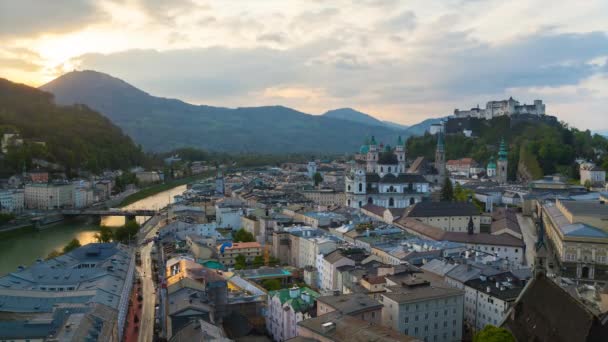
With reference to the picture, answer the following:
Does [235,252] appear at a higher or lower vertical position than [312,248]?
lower

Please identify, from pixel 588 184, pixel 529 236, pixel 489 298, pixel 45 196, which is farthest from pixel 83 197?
pixel 588 184

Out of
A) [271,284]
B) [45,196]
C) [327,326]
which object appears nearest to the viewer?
[327,326]

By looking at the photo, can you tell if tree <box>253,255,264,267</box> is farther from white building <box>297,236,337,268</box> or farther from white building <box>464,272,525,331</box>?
white building <box>464,272,525,331</box>

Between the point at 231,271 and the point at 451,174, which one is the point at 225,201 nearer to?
the point at 231,271

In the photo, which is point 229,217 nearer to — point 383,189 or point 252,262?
point 252,262

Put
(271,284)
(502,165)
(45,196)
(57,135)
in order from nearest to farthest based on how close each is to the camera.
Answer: (271,284), (45,196), (502,165), (57,135)
